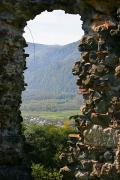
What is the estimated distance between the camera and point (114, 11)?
21.4 ft

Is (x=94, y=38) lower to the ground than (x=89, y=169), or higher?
higher

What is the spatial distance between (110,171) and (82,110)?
98 centimetres

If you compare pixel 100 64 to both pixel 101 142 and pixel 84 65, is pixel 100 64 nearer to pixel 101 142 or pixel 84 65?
pixel 84 65

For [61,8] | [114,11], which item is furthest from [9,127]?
[114,11]

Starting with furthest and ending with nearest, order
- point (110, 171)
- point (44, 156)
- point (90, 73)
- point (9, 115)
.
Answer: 1. point (44, 156)
2. point (9, 115)
3. point (90, 73)
4. point (110, 171)

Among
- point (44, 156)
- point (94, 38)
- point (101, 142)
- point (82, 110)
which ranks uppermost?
point (94, 38)

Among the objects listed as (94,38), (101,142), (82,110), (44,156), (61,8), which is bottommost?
(44,156)

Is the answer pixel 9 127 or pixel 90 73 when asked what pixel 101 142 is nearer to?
pixel 90 73

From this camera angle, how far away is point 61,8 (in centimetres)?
849

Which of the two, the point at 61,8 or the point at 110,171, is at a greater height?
the point at 61,8

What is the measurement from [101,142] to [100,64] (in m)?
1.05

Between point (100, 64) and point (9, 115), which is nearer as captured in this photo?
point (100, 64)

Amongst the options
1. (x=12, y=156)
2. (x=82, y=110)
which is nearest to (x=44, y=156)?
(x=12, y=156)

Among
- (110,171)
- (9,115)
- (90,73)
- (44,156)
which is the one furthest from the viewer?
(44,156)
